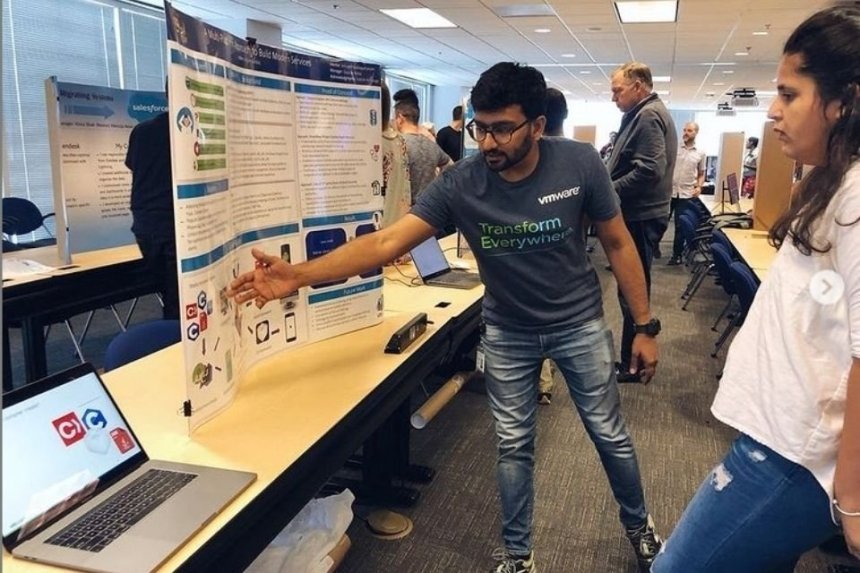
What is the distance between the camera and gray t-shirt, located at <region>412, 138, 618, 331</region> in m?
1.77

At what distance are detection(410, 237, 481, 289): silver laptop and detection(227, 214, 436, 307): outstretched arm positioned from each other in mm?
956

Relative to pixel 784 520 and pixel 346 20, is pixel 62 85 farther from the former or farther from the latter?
pixel 346 20

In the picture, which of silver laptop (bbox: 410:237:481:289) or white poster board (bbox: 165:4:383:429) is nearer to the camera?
white poster board (bbox: 165:4:383:429)

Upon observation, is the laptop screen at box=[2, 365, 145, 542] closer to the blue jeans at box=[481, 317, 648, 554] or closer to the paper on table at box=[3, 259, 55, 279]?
the blue jeans at box=[481, 317, 648, 554]

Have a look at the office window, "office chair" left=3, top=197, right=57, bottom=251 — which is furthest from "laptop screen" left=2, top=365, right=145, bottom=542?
the office window

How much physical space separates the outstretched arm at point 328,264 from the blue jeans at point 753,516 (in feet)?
3.26

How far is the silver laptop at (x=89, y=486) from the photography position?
1.06 metres

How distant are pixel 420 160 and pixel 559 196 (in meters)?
2.60

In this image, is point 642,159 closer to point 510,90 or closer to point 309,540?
point 510,90

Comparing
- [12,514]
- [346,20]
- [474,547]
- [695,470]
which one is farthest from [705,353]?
[346,20]

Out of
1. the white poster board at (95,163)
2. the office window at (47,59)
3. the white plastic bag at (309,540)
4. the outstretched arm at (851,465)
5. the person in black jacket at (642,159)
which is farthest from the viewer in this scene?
the office window at (47,59)

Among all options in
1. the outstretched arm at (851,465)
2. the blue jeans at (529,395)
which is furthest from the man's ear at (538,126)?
the outstretched arm at (851,465)

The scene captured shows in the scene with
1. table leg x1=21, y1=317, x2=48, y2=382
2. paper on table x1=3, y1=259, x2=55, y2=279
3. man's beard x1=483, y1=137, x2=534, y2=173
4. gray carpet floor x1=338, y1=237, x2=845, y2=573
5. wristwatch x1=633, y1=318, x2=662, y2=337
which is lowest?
gray carpet floor x1=338, y1=237, x2=845, y2=573

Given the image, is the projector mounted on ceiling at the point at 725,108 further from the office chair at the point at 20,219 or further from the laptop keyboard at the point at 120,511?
the laptop keyboard at the point at 120,511
